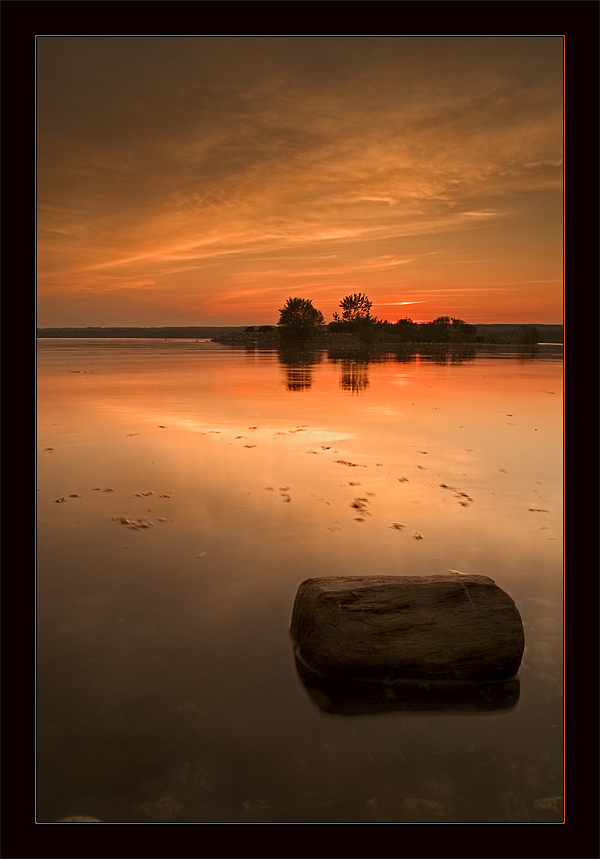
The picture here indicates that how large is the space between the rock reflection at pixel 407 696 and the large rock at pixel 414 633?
54mm

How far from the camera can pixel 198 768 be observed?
361cm

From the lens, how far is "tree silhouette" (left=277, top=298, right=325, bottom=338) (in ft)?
284

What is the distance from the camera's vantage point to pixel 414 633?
4371mm

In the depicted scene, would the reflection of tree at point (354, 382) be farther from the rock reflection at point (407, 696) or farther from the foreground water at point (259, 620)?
the rock reflection at point (407, 696)

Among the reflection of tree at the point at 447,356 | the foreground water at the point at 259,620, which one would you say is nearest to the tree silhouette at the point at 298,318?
the reflection of tree at the point at 447,356

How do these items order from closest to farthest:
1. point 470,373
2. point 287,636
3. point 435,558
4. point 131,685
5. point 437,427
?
point 131,685
point 287,636
point 435,558
point 437,427
point 470,373

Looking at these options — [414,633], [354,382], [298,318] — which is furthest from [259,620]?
[298,318]

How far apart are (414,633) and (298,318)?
275 feet

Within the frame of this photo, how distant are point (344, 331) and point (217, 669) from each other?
90.0 metres

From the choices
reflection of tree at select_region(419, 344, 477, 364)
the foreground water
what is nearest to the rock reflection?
the foreground water

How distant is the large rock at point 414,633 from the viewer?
4.33 metres

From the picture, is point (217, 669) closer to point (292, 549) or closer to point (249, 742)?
point (249, 742)

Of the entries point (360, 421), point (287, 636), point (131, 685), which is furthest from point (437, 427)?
point (131, 685)

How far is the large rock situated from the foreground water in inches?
10.2
